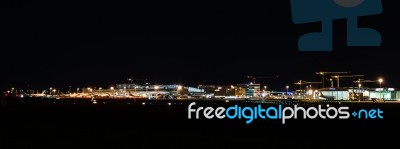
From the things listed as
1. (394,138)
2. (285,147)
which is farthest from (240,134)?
(394,138)

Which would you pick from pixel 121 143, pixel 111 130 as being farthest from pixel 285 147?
pixel 111 130

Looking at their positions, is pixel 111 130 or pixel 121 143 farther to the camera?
pixel 111 130

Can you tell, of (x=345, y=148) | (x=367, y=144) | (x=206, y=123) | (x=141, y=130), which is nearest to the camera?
(x=345, y=148)

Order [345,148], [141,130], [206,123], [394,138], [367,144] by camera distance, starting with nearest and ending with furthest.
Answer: [345,148] → [367,144] → [394,138] → [141,130] → [206,123]

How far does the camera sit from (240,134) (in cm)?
2112

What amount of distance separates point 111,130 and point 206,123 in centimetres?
529

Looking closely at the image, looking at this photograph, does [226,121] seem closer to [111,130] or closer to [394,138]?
[111,130]

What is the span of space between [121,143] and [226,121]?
10.3 meters

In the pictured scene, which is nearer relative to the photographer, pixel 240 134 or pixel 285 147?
pixel 285 147

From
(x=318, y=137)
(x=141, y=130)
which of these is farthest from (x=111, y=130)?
(x=318, y=137)

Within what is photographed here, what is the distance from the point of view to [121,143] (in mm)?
17844

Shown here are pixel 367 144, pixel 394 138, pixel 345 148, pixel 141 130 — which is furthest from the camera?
pixel 141 130

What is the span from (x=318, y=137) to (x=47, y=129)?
11.3m

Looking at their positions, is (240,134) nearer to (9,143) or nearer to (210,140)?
(210,140)
